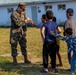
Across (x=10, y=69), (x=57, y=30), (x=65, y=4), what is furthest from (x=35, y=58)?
(x=65, y=4)

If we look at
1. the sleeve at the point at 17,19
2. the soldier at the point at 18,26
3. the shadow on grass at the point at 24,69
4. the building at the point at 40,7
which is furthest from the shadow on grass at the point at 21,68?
the building at the point at 40,7

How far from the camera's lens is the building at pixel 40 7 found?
3005cm

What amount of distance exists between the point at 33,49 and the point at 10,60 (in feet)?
8.04

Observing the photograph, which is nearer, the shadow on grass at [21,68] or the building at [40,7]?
the shadow on grass at [21,68]

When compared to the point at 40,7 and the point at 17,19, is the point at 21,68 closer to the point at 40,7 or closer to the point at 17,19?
the point at 17,19

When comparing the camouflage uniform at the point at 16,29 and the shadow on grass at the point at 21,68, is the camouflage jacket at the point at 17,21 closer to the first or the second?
the camouflage uniform at the point at 16,29

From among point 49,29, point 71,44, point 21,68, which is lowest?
point 21,68

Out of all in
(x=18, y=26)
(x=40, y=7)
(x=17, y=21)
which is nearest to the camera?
(x=17, y=21)

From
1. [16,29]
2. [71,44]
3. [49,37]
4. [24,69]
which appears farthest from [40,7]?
[71,44]

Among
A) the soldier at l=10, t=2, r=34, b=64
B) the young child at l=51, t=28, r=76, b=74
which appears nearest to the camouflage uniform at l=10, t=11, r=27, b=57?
the soldier at l=10, t=2, r=34, b=64

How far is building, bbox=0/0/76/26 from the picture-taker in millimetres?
30047

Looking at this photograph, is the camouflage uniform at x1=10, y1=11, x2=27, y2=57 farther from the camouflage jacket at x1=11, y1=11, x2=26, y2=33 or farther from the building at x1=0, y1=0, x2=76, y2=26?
the building at x1=0, y1=0, x2=76, y2=26

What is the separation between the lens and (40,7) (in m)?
31.3

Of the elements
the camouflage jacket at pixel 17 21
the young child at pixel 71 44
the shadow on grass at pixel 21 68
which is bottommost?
the shadow on grass at pixel 21 68
